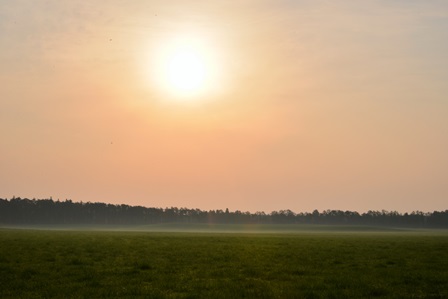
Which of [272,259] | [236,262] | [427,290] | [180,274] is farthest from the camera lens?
[272,259]

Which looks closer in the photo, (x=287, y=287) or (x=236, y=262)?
(x=287, y=287)

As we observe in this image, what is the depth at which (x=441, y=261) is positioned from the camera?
31.1m

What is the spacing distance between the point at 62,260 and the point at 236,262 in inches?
435

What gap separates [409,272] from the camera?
24.8 metres

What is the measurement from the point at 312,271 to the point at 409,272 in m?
5.01

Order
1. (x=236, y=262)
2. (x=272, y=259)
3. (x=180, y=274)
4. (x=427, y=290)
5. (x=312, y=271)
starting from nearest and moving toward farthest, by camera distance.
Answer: (x=427, y=290) → (x=180, y=274) → (x=312, y=271) → (x=236, y=262) → (x=272, y=259)

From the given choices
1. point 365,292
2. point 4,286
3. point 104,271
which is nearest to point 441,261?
point 365,292

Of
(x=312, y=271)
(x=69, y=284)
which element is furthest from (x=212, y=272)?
(x=69, y=284)

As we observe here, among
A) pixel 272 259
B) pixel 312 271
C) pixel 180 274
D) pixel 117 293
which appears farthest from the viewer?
pixel 272 259

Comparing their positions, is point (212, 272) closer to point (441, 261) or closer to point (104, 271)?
point (104, 271)

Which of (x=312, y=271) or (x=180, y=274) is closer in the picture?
(x=180, y=274)

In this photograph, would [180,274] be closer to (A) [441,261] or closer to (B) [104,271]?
(B) [104,271]

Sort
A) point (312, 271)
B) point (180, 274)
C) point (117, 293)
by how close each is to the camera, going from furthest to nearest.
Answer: point (312, 271)
point (180, 274)
point (117, 293)

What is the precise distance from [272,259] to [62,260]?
13.7 metres
